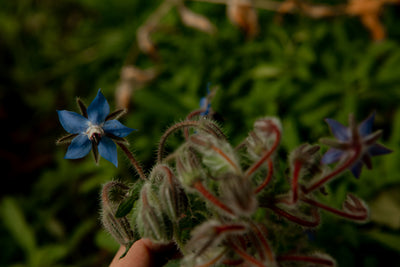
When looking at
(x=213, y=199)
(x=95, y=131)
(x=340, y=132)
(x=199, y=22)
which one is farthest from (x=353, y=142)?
(x=199, y=22)

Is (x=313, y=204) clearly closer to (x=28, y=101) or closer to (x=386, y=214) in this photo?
(x=386, y=214)

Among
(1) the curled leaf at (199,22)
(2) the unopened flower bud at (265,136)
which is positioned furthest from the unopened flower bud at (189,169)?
(1) the curled leaf at (199,22)

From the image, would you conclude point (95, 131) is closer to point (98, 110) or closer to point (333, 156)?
point (98, 110)

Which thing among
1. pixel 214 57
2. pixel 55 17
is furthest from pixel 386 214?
pixel 55 17

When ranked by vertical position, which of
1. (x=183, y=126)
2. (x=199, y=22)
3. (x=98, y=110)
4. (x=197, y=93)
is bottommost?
(x=183, y=126)

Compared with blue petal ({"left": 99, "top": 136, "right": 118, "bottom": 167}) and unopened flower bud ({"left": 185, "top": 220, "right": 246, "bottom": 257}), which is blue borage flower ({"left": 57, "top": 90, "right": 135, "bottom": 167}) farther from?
unopened flower bud ({"left": 185, "top": 220, "right": 246, "bottom": 257})
